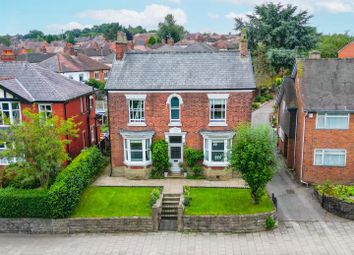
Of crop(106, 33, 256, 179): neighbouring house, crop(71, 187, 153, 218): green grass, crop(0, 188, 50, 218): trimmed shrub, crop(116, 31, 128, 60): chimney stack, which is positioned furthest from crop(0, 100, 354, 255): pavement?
crop(116, 31, 128, 60): chimney stack

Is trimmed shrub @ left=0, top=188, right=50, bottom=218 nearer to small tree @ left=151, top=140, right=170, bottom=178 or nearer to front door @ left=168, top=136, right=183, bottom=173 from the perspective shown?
small tree @ left=151, top=140, right=170, bottom=178

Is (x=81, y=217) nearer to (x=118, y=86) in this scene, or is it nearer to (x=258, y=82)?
(x=118, y=86)

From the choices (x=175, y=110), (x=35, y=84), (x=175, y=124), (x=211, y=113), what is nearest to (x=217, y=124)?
(x=211, y=113)

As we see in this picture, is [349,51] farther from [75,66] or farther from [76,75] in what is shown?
[75,66]

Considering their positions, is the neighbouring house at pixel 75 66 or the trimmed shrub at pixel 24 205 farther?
the neighbouring house at pixel 75 66

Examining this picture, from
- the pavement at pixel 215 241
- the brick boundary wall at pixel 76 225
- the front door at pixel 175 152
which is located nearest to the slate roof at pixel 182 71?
the front door at pixel 175 152

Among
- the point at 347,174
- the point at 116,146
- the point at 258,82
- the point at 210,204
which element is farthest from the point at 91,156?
the point at 258,82

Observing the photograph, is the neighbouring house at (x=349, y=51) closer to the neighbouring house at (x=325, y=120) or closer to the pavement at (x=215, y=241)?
the neighbouring house at (x=325, y=120)
